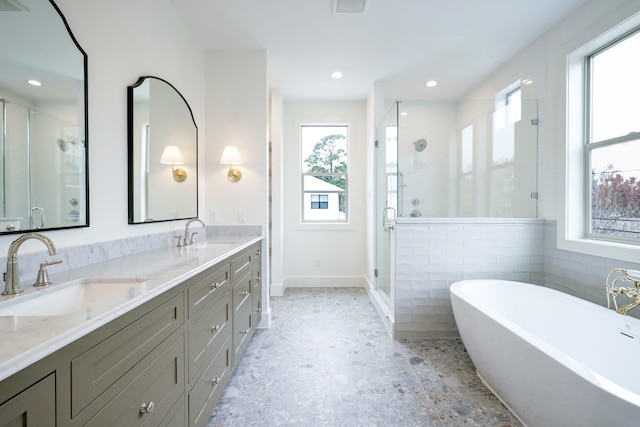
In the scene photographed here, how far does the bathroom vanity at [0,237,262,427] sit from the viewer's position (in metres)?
0.61

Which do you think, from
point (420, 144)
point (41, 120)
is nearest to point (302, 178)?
point (420, 144)

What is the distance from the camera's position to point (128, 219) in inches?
68.7

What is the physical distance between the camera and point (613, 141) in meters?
2.09

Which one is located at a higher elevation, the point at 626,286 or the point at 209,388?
the point at 626,286

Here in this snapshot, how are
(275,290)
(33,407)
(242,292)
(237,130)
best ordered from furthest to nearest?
(275,290) < (237,130) < (242,292) < (33,407)

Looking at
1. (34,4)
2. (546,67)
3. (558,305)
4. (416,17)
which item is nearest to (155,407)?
(34,4)

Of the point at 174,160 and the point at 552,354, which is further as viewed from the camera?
the point at 174,160

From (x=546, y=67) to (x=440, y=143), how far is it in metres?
1.04

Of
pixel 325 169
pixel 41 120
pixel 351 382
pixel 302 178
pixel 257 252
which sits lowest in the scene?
pixel 351 382

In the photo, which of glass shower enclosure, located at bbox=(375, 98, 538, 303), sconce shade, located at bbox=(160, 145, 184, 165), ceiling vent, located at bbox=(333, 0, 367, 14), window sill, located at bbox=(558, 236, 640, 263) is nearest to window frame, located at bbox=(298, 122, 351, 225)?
glass shower enclosure, located at bbox=(375, 98, 538, 303)

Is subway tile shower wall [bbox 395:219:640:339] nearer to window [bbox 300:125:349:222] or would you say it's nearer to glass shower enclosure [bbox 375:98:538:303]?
glass shower enclosure [bbox 375:98:538:303]

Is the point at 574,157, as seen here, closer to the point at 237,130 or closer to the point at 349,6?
the point at 349,6

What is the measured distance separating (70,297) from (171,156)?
4.48ft

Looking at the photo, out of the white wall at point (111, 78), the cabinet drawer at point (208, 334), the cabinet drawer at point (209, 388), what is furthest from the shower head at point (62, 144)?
the cabinet drawer at point (209, 388)
